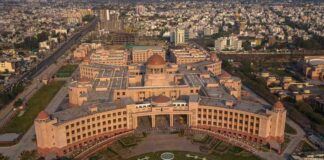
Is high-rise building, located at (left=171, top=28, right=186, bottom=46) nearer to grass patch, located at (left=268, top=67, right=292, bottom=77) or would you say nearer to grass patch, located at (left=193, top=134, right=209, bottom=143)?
grass patch, located at (left=268, top=67, right=292, bottom=77)

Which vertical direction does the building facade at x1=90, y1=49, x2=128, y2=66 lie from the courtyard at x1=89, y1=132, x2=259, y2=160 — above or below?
above

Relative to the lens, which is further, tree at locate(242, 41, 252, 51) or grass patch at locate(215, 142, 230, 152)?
tree at locate(242, 41, 252, 51)

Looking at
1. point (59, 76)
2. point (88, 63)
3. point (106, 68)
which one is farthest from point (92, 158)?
point (59, 76)

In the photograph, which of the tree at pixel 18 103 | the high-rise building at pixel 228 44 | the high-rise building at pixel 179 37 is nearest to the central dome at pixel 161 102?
the tree at pixel 18 103

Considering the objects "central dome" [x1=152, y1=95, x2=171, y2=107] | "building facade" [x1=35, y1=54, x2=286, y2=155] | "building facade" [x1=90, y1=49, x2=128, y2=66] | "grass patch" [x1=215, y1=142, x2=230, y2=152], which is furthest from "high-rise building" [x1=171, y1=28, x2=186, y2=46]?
"grass patch" [x1=215, y1=142, x2=230, y2=152]

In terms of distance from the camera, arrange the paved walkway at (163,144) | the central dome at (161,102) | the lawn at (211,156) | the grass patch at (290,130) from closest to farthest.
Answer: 1. the lawn at (211,156)
2. the paved walkway at (163,144)
3. the central dome at (161,102)
4. the grass patch at (290,130)

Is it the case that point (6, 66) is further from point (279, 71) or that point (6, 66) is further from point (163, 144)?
point (279, 71)

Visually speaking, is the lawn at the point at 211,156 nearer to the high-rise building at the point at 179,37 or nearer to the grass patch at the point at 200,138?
the grass patch at the point at 200,138
